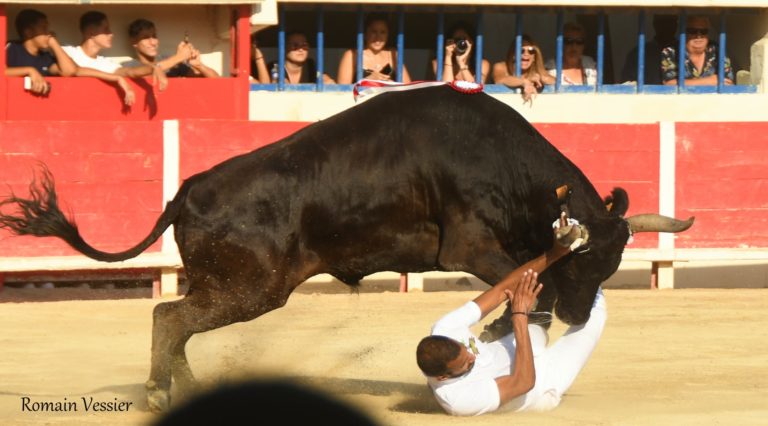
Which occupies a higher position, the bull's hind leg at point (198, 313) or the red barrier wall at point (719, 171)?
the red barrier wall at point (719, 171)

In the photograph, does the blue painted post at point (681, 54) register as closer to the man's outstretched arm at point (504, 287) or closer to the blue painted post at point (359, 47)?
the blue painted post at point (359, 47)

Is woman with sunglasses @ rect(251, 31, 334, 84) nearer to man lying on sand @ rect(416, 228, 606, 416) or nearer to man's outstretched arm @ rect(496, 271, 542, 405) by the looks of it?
man lying on sand @ rect(416, 228, 606, 416)

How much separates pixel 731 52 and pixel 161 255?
20.9 feet

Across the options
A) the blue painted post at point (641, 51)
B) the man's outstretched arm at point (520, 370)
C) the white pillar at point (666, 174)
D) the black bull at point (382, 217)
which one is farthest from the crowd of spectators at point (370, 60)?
the man's outstretched arm at point (520, 370)

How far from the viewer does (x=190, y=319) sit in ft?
18.2

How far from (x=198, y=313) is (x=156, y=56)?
632cm

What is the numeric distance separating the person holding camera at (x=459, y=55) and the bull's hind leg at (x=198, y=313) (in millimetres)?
6896

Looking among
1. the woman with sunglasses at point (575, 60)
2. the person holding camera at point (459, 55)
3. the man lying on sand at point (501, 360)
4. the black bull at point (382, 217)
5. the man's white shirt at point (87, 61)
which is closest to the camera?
the man lying on sand at point (501, 360)

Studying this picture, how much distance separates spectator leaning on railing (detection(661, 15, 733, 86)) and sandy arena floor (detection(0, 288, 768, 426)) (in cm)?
302

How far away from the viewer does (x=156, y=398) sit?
A: 215 inches

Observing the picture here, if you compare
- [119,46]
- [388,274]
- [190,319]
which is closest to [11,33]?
[119,46]

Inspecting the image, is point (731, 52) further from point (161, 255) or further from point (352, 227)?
point (352, 227)

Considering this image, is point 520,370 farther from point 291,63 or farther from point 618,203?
point 291,63

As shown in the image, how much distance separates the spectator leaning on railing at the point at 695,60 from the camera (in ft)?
41.7
